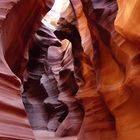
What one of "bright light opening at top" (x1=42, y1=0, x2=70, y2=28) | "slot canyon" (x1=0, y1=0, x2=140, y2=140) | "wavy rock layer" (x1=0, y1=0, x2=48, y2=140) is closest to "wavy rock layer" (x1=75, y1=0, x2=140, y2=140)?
"slot canyon" (x1=0, y1=0, x2=140, y2=140)

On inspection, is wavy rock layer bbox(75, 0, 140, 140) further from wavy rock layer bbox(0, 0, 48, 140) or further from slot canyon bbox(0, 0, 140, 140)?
wavy rock layer bbox(0, 0, 48, 140)

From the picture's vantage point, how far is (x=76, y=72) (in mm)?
4707

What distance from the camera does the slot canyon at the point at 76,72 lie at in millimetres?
2223

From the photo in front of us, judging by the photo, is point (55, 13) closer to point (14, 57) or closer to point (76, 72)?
point (76, 72)

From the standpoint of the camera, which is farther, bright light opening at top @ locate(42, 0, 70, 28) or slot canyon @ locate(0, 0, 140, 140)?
bright light opening at top @ locate(42, 0, 70, 28)

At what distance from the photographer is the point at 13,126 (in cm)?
187

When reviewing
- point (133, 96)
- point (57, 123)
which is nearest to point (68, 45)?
point (57, 123)

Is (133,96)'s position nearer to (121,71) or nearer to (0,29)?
(121,71)

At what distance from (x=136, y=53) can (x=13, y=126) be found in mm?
1130

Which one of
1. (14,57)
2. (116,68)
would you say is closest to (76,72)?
(14,57)

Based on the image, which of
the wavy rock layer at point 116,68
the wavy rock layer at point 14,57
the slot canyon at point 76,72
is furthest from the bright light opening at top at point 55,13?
the wavy rock layer at point 116,68

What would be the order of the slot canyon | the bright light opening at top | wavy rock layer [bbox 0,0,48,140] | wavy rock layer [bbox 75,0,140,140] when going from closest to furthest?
wavy rock layer [bbox 0,0,48,140], the slot canyon, wavy rock layer [bbox 75,0,140,140], the bright light opening at top

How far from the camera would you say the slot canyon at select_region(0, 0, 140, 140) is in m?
Answer: 2.22

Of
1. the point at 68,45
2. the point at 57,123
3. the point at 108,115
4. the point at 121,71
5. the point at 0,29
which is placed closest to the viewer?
the point at 0,29
